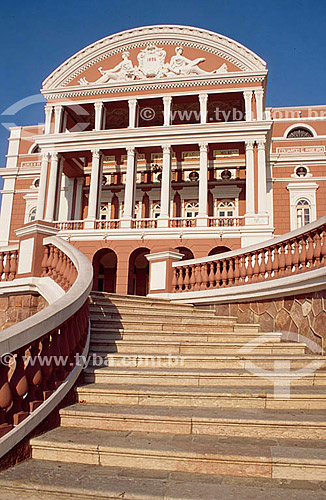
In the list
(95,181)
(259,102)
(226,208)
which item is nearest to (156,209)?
(226,208)

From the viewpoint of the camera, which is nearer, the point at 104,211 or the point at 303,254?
the point at 303,254

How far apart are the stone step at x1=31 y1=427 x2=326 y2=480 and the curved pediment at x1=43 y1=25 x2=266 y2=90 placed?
75.0 ft

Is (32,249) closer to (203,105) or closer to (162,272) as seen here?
(162,272)

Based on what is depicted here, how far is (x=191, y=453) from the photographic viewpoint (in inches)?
139

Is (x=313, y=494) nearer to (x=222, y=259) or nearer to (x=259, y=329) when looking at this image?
(x=259, y=329)

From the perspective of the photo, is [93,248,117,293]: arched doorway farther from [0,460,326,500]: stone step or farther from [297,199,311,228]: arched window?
[0,460,326,500]: stone step

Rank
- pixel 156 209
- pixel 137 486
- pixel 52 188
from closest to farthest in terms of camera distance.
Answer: pixel 137 486
pixel 52 188
pixel 156 209

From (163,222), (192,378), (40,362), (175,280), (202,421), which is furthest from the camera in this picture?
(163,222)

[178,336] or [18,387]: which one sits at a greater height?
[178,336]

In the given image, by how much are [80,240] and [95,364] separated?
1698 cm

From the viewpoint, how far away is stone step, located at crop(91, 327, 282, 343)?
674 cm

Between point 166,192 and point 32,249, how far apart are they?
1487 centimetres

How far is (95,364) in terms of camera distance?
580 cm

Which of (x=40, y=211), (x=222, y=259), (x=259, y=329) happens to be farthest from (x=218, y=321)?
(x=40, y=211)
